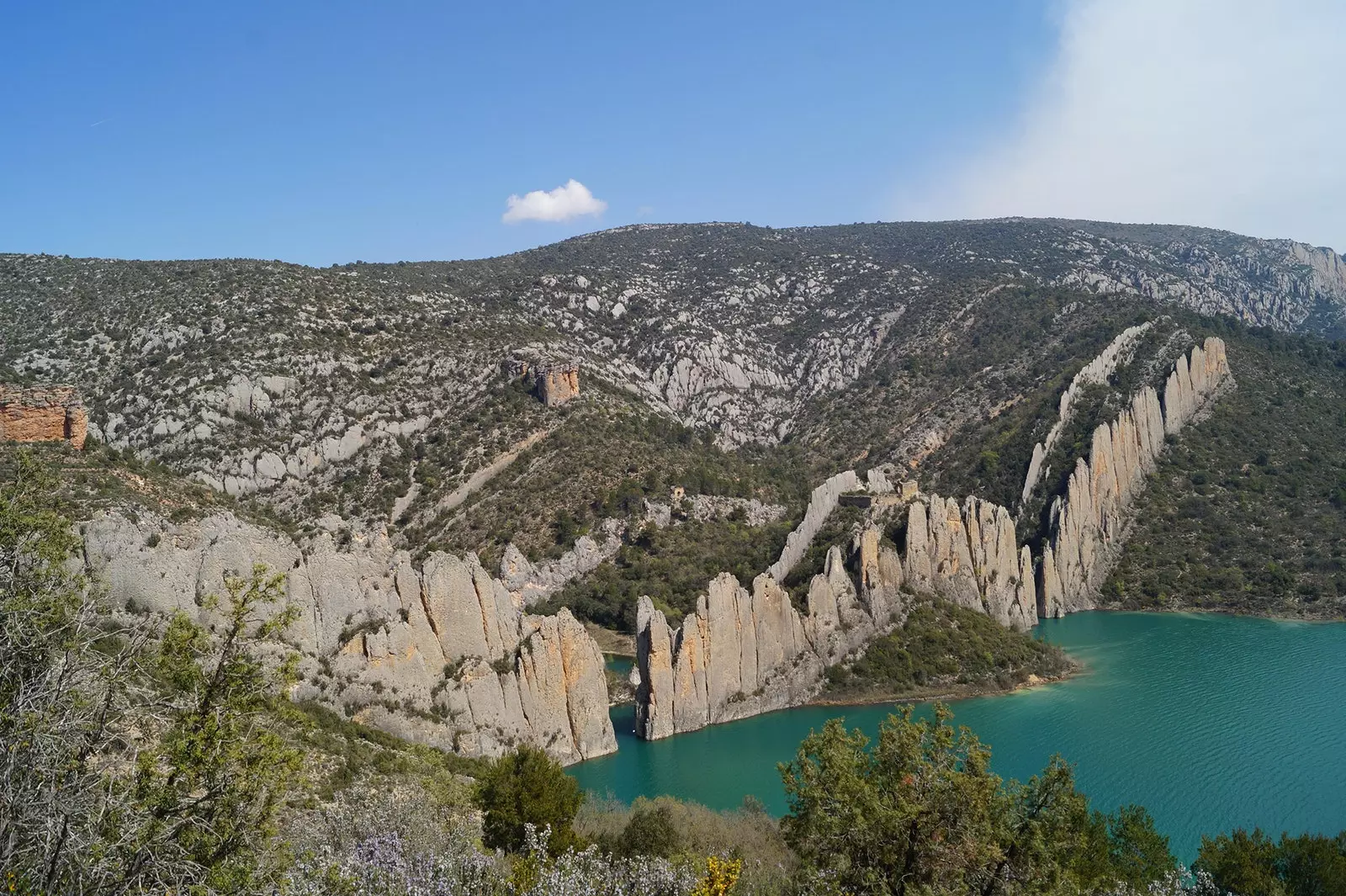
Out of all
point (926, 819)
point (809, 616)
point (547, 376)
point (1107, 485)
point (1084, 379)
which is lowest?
point (809, 616)

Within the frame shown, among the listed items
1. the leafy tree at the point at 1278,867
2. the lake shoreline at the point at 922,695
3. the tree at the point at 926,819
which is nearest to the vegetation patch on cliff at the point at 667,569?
the lake shoreline at the point at 922,695

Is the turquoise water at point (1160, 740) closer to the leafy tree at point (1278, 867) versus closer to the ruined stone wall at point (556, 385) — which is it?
the leafy tree at point (1278, 867)


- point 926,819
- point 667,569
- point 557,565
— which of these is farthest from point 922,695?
point 926,819

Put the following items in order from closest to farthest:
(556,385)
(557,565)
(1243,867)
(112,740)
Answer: (112,740) < (1243,867) < (557,565) < (556,385)

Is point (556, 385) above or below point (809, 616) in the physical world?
above

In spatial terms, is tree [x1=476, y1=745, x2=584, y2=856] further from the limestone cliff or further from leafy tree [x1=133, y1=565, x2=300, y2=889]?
the limestone cliff

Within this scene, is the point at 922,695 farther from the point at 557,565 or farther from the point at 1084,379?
the point at 1084,379

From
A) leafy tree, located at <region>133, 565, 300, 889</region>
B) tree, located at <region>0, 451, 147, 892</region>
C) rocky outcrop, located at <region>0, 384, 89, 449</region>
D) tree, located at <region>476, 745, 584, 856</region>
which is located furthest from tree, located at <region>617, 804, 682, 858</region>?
rocky outcrop, located at <region>0, 384, 89, 449</region>

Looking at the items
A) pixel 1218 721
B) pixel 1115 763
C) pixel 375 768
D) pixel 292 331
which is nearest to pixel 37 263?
pixel 292 331
